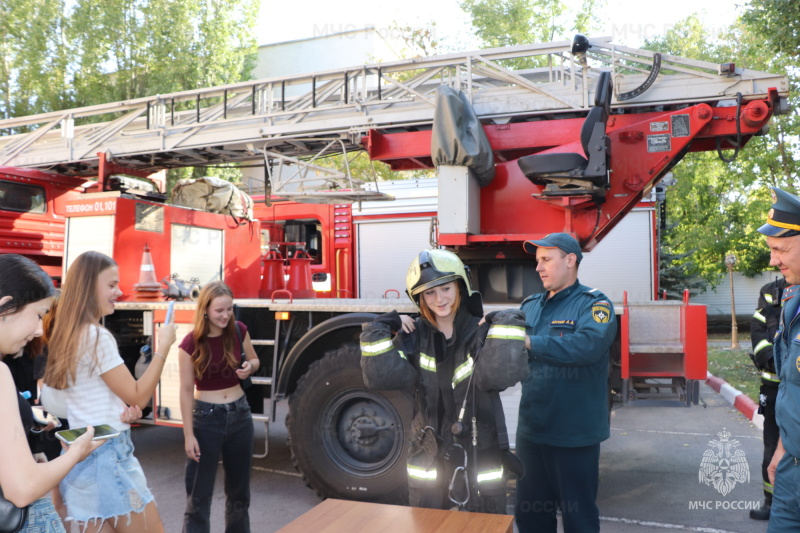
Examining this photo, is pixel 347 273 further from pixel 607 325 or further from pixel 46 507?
pixel 46 507

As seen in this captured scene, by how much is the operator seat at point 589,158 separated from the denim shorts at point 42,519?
11.2ft

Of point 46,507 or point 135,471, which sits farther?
point 135,471

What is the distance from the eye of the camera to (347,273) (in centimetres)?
933

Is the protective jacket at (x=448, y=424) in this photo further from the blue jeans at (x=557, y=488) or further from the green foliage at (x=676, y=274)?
the green foliage at (x=676, y=274)

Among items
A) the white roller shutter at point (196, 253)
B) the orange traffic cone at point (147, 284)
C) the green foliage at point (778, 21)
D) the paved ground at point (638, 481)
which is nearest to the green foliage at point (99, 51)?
the white roller shutter at point (196, 253)

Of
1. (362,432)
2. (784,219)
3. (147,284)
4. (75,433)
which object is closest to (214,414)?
(362,432)

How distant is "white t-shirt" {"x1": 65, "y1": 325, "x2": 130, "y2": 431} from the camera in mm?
2369

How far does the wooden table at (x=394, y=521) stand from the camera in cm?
201

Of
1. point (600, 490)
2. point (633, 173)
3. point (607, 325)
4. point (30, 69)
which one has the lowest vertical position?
point (600, 490)

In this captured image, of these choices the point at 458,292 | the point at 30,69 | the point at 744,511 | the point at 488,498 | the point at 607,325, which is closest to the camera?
the point at 488,498

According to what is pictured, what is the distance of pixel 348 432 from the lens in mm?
4379

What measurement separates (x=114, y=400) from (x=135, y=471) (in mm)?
291

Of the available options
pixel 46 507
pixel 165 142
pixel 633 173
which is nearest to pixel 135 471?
pixel 46 507

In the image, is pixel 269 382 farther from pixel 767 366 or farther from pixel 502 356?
pixel 767 366
